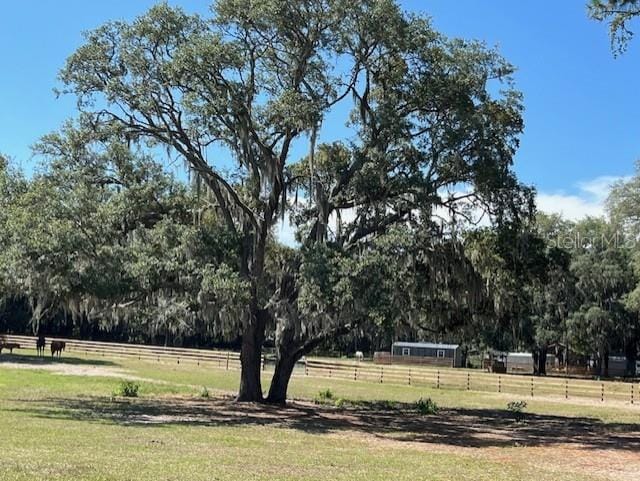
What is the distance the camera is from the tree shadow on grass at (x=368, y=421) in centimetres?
1347

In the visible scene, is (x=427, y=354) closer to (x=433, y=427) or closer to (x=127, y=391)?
(x=127, y=391)

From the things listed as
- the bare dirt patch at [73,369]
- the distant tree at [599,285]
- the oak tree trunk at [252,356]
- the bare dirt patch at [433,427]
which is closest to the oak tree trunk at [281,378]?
the oak tree trunk at [252,356]

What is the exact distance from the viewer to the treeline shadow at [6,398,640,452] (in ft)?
44.3

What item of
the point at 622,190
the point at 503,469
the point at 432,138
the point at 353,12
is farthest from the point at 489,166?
the point at 622,190

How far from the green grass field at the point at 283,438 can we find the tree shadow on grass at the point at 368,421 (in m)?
0.03

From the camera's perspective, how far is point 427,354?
57938 mm

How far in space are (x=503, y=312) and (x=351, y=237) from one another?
4611 millimetres

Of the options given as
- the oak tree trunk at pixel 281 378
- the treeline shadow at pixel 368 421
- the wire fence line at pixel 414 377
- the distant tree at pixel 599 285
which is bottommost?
the wire fence line at pixel 414 377

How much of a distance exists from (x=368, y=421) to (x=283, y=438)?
16.2 ft

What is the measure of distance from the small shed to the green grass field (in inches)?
1280

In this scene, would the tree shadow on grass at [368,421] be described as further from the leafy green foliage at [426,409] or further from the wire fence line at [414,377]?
the wire fence line at [414,377]

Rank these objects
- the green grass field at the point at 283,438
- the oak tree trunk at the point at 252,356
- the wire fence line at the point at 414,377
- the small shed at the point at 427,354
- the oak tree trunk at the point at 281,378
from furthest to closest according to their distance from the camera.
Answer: the small shed at the point at 427,354, the wire fence line at the point at 414,377, the oak tree trunk at the point at 281,378, the oak tree trunk at the point at 252,356, the green grass field at the point at 283,438

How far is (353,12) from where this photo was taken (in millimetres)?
15688

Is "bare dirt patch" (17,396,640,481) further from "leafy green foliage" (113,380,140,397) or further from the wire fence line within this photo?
the wire fence line
